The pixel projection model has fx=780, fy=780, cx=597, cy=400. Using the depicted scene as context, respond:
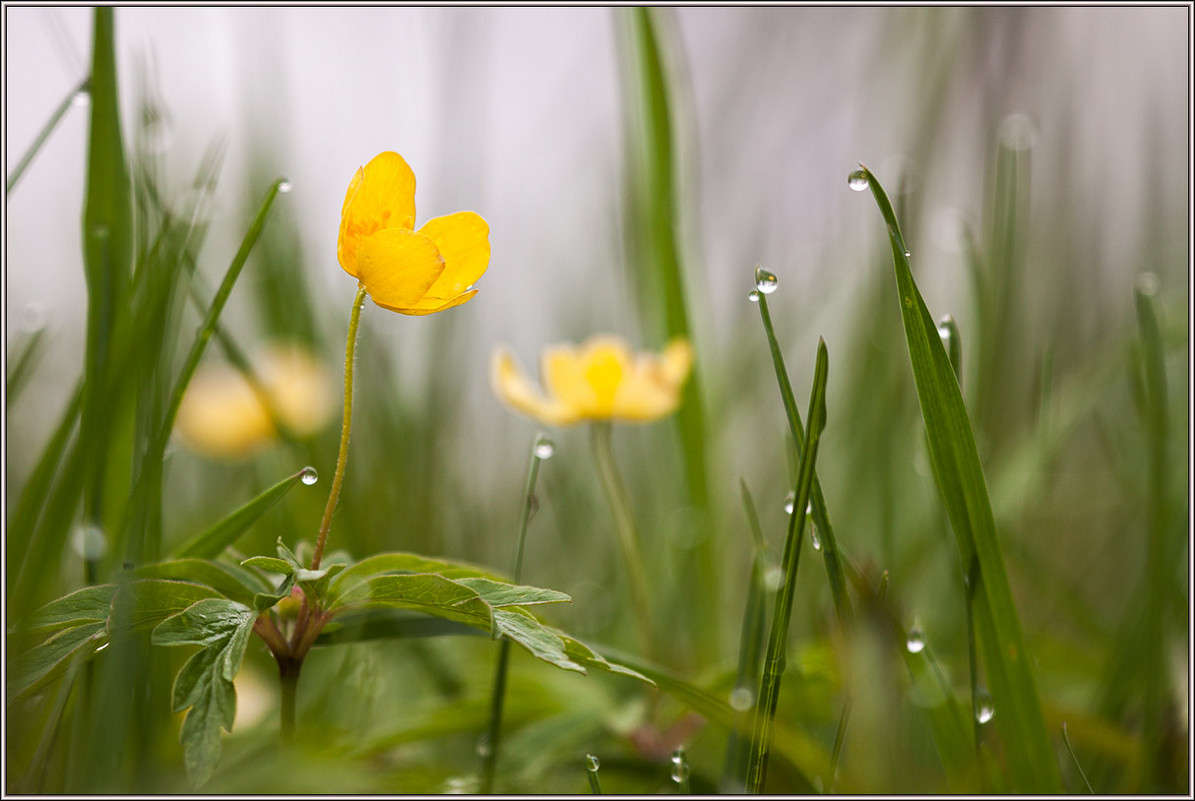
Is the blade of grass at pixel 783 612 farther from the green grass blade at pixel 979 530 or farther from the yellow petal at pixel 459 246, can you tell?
the yellow petal at pixel 459 246

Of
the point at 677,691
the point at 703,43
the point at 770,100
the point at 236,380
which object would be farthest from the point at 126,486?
the point at 703,43

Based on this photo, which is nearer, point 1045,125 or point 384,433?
point 384,433

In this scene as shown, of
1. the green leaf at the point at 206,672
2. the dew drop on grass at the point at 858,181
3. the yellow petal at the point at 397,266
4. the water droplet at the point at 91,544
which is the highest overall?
the dew drop on grass at the point at 858,181

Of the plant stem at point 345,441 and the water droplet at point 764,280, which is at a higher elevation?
the water droplet at point 764,280

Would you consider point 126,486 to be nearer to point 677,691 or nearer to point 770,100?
point 677,691

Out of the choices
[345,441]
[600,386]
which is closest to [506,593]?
[345,441]

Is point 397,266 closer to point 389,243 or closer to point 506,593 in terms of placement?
point 389,243

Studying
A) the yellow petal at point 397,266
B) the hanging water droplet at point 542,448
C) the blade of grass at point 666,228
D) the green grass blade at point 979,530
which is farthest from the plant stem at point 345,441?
the blade of grass at point 666,228
